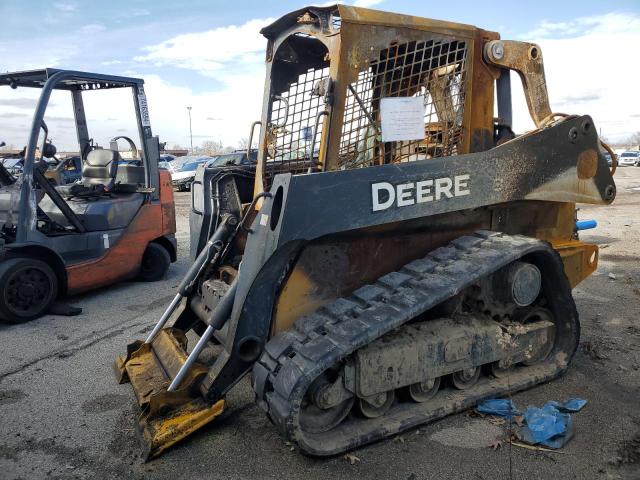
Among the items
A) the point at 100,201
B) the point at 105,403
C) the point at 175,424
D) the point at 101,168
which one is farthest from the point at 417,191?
the point at 101,168

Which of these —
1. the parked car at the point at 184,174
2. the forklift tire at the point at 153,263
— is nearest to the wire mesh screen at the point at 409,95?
the forklift tire at the point at 153,263

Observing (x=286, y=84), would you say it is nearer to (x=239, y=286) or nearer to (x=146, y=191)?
(x=239, y=286)

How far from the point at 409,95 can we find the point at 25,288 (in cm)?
429

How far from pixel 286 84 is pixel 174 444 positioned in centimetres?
270

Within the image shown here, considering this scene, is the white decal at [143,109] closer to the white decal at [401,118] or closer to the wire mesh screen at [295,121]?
the wire mesh screen at [295,121]

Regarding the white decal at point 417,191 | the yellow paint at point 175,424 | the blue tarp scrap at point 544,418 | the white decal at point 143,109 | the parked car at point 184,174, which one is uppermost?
the white decal at point 143,109

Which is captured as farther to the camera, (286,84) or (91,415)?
(286,84)

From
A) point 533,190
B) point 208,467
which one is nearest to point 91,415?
point 208,467

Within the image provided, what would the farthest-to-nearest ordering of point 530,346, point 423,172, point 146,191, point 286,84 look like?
point 146,191, point 286,84, point 530,346, point 423,172

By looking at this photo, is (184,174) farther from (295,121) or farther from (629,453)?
(629,453)

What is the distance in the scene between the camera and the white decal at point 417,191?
3.28m

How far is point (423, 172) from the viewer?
3.40m

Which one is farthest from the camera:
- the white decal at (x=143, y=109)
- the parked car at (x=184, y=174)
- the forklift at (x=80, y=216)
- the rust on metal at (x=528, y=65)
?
the parked car at (x=184, y=174)

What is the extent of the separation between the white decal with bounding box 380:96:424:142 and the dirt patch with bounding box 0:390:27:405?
309 cm
